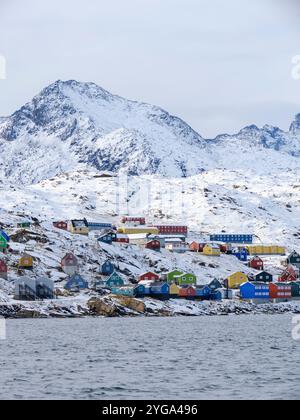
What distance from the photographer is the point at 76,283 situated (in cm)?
19162

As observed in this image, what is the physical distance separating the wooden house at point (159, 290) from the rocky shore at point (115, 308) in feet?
10.8

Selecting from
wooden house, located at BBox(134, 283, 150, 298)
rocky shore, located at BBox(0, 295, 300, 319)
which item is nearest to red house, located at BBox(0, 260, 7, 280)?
rocky shore, located at BBox(0, 295, 300, 319)

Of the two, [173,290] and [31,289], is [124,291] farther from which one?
[31,289]

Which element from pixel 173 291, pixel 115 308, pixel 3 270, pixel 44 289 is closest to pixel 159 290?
pixel 173 291

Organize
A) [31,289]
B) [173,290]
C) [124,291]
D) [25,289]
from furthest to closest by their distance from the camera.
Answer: [173,290] < [124,291] < [31,289] < [25,289]

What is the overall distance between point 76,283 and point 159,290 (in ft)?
60.2

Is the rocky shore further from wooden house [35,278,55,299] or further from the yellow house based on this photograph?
wooden house [35,278,55,299]

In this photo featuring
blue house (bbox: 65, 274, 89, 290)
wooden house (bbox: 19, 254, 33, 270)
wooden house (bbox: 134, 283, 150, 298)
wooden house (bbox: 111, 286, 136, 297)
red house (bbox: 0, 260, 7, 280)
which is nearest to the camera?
red house (bbox: 0, 260, 7, 280)

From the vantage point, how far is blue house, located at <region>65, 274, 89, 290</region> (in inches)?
7473

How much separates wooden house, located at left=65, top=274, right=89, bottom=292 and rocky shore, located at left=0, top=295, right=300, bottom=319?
9.22m

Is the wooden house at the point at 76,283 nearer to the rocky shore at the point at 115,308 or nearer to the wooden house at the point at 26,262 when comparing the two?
the rocky shore at the point at 115,308

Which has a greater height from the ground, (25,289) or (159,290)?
(25,289)

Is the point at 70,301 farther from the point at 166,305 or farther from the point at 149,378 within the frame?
the point at 149,378
